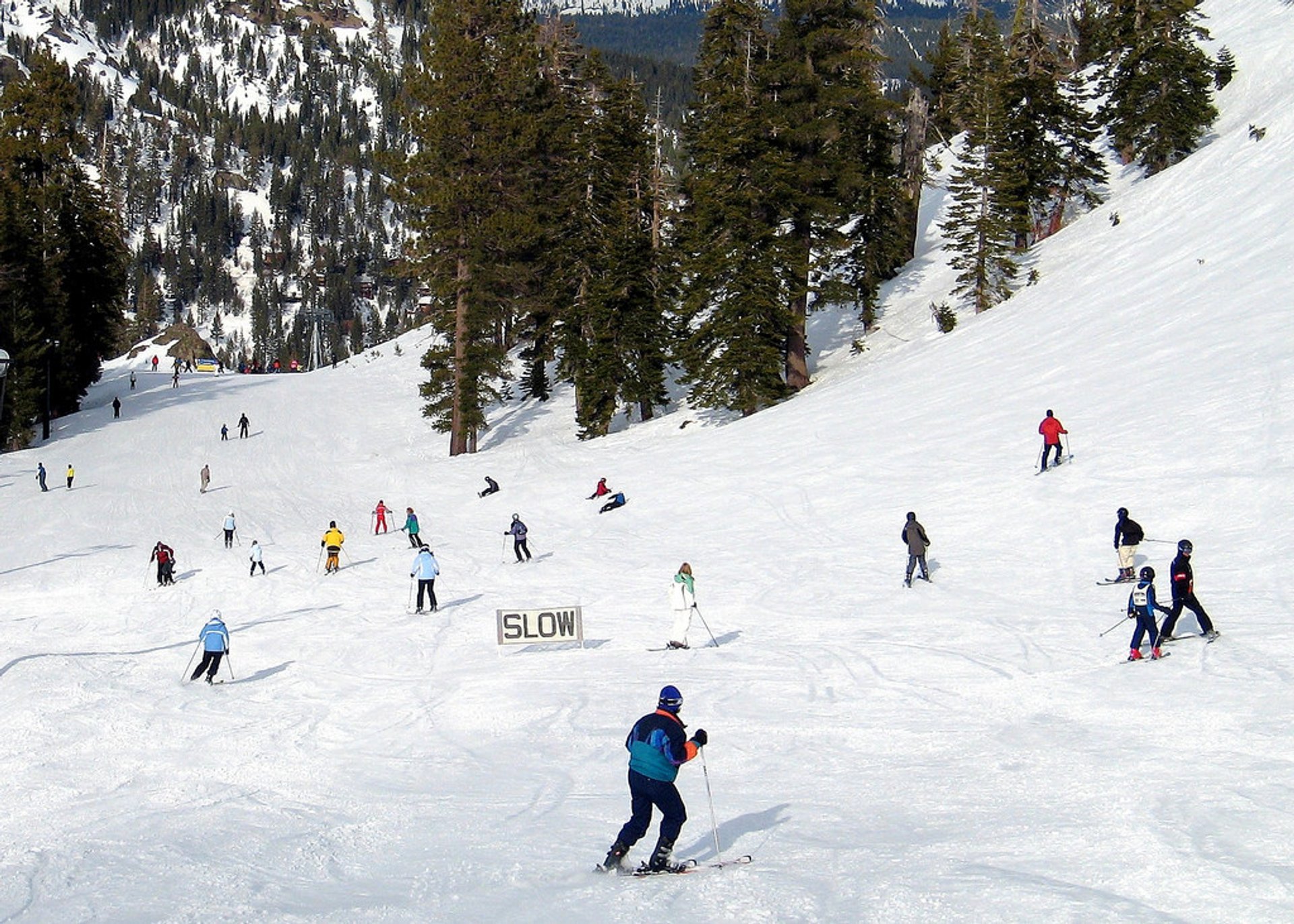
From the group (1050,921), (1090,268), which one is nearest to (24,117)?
(1090,268)

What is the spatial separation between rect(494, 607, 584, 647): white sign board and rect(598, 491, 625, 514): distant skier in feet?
38.8

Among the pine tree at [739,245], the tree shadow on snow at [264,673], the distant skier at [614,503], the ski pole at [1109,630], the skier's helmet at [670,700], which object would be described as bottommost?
the tree shadow on snow at [264,673]

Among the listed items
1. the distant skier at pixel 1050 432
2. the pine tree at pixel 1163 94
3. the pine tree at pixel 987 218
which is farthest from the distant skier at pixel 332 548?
the pine tree at pixel 1163 94

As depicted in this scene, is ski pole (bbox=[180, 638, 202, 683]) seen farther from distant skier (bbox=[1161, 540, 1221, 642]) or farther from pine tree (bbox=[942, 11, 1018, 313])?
pine tree (bbox=[942, 11, 1018, 313])

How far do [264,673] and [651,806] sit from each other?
37.5ft

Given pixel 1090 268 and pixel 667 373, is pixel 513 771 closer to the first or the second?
pixel 1090 268

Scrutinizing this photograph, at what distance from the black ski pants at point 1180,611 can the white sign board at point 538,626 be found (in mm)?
9045

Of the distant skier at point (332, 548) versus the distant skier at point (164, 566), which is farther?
the distant skier at point (332, 548)

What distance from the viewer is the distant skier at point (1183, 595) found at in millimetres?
13047

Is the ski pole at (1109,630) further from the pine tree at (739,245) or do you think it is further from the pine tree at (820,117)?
the pine tree at (820,117)

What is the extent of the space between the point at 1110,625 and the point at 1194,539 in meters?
4.22

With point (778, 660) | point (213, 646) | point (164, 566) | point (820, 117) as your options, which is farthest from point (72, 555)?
point (820, 117)

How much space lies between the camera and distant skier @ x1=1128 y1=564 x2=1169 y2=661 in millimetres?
13047

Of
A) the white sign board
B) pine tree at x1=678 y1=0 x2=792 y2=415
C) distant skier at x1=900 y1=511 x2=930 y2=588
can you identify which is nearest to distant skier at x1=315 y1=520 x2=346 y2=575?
the white sign board
